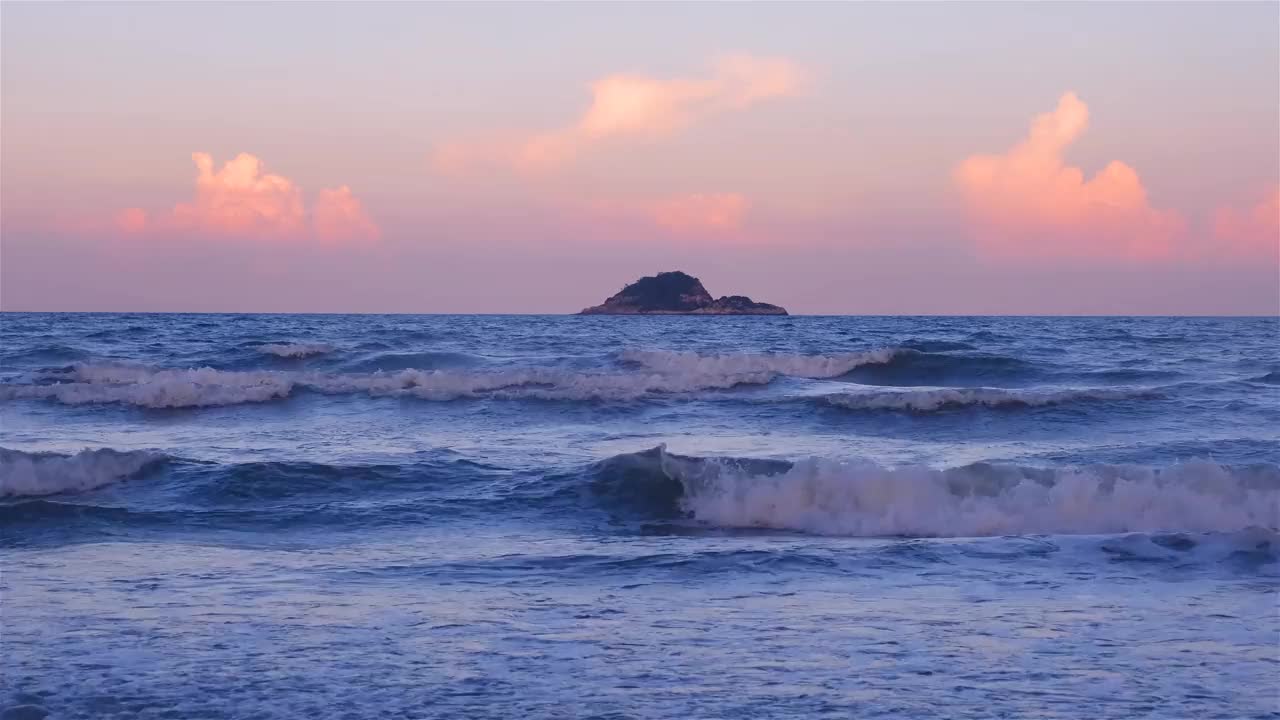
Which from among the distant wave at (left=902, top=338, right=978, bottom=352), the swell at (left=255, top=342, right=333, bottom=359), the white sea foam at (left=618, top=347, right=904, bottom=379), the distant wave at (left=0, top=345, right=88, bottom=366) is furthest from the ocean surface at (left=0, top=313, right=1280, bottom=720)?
the distant wave at (left=902, top=338, right=978, bottom=352)

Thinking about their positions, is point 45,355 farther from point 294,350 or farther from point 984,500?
point 984,500

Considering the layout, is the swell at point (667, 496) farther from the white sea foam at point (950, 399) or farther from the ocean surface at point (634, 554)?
the white sea foam at point (950, 399)

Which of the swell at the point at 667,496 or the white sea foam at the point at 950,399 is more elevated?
the white sea foam at the point at 950,399

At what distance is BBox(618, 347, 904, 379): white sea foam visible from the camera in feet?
86.0

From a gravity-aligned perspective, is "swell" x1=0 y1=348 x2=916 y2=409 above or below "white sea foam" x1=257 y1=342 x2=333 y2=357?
below

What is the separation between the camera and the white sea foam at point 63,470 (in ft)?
34.7

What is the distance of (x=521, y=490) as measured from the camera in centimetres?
1047

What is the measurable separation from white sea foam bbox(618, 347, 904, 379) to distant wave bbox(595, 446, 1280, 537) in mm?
15111

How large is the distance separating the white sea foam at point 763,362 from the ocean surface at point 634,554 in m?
6.88

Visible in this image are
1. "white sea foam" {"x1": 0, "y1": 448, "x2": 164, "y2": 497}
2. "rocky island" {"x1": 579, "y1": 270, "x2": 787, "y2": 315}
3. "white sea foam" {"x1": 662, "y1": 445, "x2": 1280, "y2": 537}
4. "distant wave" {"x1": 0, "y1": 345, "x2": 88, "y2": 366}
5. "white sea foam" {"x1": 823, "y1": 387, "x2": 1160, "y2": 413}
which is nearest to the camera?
"white sea foam" {"x1": 662, "y1": 445, "x2": 1280, "y2": 537}

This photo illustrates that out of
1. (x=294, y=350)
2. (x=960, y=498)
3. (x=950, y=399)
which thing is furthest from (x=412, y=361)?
(x=960, y=498)

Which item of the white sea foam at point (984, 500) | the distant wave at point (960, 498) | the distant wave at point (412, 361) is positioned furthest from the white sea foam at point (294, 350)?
the white sea foam at point (984, 500)

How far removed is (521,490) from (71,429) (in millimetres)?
8461

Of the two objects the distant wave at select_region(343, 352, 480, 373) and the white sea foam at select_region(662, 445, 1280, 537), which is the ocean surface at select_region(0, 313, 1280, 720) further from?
the distant wave at select_region(343, 352, 480, 373)
